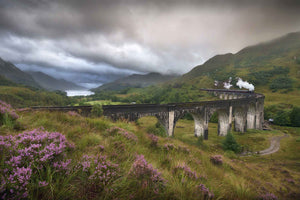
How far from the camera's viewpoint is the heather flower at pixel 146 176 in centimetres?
271

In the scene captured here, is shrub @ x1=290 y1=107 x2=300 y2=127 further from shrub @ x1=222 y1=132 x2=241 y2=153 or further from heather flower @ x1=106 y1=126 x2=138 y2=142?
heather flower @ x1=106 y1=126 x2=138 y2=142

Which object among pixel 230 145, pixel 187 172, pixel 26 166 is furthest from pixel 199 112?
pixel 26 166

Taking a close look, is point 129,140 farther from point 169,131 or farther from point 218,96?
point 218,96

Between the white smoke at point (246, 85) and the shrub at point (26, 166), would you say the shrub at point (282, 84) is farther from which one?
the shrub at point (26, 166)

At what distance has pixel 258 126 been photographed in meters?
54.8

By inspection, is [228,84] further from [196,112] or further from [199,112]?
[196,112]

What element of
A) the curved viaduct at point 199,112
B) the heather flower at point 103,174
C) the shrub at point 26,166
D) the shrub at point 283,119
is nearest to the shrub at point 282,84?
the shrub at point 283,119

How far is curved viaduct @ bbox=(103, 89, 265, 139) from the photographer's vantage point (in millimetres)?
21041

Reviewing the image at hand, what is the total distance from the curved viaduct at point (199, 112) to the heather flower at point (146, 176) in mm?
16949

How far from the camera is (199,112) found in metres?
31.7

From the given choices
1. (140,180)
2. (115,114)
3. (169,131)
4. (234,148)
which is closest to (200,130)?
(234,148)

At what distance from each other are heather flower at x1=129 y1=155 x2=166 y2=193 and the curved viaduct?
1695 centimetres

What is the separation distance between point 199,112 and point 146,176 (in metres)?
31.1

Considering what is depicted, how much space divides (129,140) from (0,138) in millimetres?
3448
